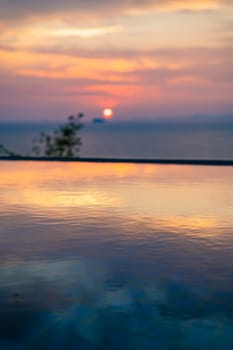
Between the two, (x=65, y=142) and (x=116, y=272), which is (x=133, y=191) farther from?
(x=65, y=142)

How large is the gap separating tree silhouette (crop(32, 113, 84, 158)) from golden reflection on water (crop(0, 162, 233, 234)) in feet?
23.9

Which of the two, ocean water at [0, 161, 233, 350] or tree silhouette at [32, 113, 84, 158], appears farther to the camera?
tree silhouette at [32, 113, 84, 158]

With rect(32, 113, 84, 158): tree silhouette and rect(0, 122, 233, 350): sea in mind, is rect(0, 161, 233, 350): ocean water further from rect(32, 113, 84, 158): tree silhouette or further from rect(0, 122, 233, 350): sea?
rect(32, 113, 84, 158): tree silhouette

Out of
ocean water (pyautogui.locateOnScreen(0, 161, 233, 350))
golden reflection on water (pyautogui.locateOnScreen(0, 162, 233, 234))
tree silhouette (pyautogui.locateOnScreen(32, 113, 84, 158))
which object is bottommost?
ocean water (pyautogui.locateOnScreen(0, 161, 233, 350))

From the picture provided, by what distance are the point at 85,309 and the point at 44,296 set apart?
46cm

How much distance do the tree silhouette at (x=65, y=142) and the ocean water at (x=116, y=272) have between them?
540 inches

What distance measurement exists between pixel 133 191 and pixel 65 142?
13.7 meters

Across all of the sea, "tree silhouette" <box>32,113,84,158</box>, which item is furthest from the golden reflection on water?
"tree silhouette" <box>32,113,84,158</box>

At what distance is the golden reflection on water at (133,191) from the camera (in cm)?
883

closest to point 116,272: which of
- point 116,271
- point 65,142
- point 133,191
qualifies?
point 116,271

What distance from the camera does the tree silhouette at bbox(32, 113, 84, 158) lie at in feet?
80.3

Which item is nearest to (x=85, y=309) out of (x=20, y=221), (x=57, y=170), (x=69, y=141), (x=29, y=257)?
(x=29, y=257)

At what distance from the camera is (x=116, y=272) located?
209 inches

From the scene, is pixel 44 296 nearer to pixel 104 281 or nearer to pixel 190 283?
pixel 104 281
